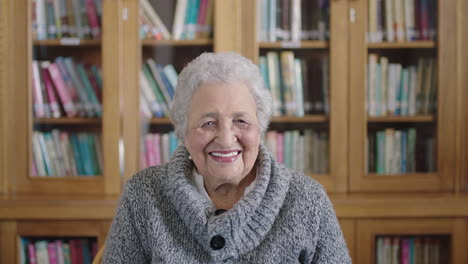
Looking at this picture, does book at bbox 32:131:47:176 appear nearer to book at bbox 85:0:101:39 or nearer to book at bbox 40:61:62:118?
book at bbox 40:61:62:118

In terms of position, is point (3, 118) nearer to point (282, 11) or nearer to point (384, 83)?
point (282, 11)

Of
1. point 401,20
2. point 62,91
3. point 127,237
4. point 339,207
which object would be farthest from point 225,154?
point 401,20

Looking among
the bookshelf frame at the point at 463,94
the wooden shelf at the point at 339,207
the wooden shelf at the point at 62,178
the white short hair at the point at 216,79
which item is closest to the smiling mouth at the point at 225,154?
the white short hair at the point at 216,79

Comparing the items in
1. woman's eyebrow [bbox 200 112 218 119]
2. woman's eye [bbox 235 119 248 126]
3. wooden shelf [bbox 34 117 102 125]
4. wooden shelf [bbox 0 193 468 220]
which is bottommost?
wooden shelf [bbox 0 193 468 220]

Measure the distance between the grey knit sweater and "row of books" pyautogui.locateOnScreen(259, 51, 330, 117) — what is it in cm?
129

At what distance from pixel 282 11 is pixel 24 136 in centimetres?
134

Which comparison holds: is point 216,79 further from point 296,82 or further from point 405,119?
point 405,119

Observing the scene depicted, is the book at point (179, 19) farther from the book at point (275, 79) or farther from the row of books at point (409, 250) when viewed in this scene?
the row of books at point (409, 250)

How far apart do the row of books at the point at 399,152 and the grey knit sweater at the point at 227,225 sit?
1.34 metres

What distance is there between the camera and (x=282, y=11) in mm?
2781

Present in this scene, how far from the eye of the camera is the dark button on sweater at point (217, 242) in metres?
1.41

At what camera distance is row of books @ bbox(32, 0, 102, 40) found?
2.72 m

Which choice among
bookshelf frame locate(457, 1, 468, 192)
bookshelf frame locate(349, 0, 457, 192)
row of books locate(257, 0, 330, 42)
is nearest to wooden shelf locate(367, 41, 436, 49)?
bookshelf frame locate(349, 0, 457, 192)

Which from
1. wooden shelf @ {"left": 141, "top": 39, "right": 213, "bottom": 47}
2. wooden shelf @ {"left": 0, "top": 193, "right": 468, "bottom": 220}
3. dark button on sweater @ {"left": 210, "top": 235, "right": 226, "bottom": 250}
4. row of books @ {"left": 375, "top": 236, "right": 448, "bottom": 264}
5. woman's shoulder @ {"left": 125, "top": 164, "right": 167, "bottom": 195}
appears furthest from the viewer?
wooden shelf @ {"left": 141, "top": 39, "right": 213, "bottom": 47}
